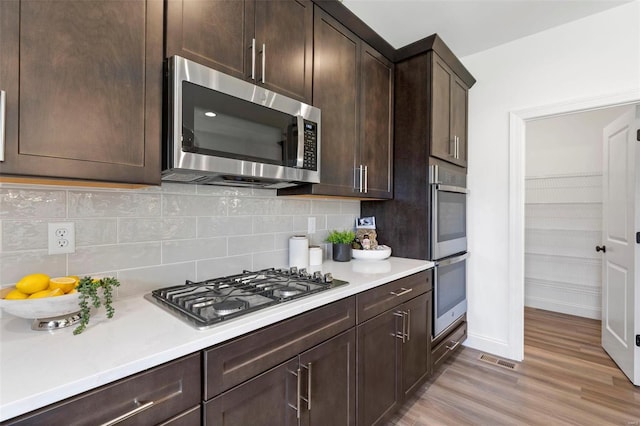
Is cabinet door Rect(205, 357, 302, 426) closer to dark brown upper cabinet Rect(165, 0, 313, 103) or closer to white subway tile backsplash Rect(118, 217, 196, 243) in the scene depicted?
white subway tile backsplash Rect(118, 217, 196, 243)

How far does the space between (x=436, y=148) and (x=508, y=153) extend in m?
0.83

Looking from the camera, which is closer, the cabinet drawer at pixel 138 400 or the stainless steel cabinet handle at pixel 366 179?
the cabinet drawer at pixel 138 400

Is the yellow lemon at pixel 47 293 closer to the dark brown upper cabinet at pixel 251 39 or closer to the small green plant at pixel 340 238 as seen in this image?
the dark brown upper cabinet at pixel 251 39

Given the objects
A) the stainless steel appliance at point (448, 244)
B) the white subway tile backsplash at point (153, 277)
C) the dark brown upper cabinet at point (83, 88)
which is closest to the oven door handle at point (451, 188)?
the stainless steel appliance at point (448, 244)

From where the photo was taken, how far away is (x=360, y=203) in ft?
8.59

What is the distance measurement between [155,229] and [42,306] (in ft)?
1.78

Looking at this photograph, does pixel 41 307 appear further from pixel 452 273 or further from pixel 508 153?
pixel 508 153

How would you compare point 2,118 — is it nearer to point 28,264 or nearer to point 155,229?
point 28,264

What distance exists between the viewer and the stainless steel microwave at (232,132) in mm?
1105

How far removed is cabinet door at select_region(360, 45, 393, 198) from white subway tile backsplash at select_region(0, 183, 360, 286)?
620 mm

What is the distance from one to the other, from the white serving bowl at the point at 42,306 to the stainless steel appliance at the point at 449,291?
202 centimetres

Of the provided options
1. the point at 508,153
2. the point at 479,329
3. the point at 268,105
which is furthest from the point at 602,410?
the point at 268,105

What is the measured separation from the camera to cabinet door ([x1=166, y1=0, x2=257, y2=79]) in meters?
1.14

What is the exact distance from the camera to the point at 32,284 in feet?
3.04
